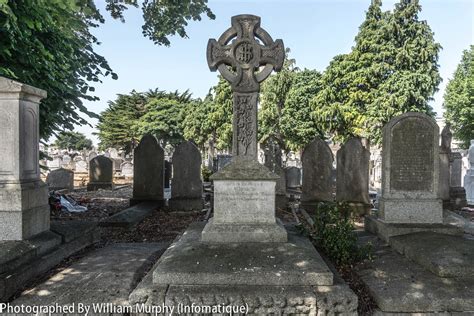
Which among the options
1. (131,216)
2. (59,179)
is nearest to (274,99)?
(59,179)

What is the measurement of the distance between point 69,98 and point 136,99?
162 ft

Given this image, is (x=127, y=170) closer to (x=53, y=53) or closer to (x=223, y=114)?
(x=223, y=114)

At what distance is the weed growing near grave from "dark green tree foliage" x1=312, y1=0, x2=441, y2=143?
71.0ft

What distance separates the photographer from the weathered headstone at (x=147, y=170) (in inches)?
394

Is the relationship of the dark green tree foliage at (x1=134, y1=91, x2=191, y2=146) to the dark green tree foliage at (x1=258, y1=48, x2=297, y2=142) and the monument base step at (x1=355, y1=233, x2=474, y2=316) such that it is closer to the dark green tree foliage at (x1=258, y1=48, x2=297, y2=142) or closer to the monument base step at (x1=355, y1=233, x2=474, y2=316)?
the dark green tree foliage at (x1=258, y1=48, x2=297, y2=142)

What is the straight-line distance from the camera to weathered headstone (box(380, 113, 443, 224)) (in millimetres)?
5941

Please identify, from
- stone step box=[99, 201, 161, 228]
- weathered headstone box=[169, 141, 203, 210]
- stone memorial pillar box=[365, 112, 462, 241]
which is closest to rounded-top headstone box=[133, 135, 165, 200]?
stone step box=[99, 201, 161, 228]

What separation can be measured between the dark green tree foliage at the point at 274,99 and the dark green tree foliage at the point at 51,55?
2534cm

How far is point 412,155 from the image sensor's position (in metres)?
6.06

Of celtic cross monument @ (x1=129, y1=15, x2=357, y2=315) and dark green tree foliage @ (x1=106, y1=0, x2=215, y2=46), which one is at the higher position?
dark green tree foliage @ (x1=106, y1=0, x2=215, y2=46)

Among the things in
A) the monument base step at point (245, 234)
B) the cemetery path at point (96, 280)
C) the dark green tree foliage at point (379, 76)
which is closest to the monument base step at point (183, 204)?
the cemetery path at point (96, 280)

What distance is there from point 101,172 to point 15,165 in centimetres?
1170

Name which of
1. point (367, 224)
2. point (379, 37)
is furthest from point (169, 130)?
point (367, 224)

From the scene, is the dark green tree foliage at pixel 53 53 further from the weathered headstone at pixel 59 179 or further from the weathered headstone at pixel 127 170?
the weathered headstone at pixel 127 170
